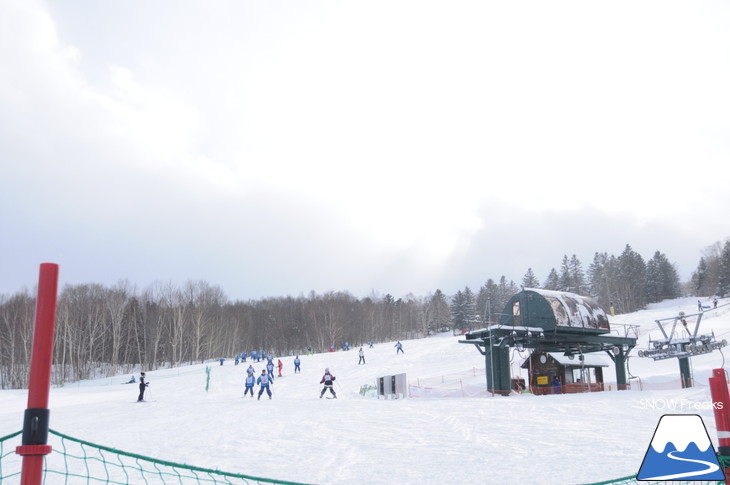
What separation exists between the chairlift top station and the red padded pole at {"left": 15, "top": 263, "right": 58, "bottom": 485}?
25.7 meters

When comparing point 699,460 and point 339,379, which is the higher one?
point 699,460

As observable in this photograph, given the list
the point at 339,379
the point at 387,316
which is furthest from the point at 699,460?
the point at 387,316

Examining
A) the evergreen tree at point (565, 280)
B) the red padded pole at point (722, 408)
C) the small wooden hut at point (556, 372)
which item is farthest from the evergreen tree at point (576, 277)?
the red padded pole at point (722, 408)

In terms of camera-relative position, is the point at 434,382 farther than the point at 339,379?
No

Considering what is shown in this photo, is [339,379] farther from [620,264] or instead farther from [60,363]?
[620,264]

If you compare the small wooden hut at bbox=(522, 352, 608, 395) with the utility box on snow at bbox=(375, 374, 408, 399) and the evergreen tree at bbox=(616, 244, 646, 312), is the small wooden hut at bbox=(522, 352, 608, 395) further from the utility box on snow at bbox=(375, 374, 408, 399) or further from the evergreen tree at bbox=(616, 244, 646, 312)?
the evergreen tree at bbox=(616, 244, 646, 312)

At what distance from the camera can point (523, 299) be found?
101ft

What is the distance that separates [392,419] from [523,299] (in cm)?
1758

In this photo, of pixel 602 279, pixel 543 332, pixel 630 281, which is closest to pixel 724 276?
pixel 630 281

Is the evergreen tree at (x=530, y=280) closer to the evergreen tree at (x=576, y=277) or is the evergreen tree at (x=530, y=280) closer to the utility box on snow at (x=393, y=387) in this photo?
the evergreen tree at (x=576, y=277)

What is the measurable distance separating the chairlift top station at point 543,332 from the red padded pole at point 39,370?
25.7 metres

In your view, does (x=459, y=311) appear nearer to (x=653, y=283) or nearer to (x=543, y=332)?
(x=653, y=283)

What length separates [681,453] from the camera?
3594 millimetres

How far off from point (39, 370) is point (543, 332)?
28610 mm
